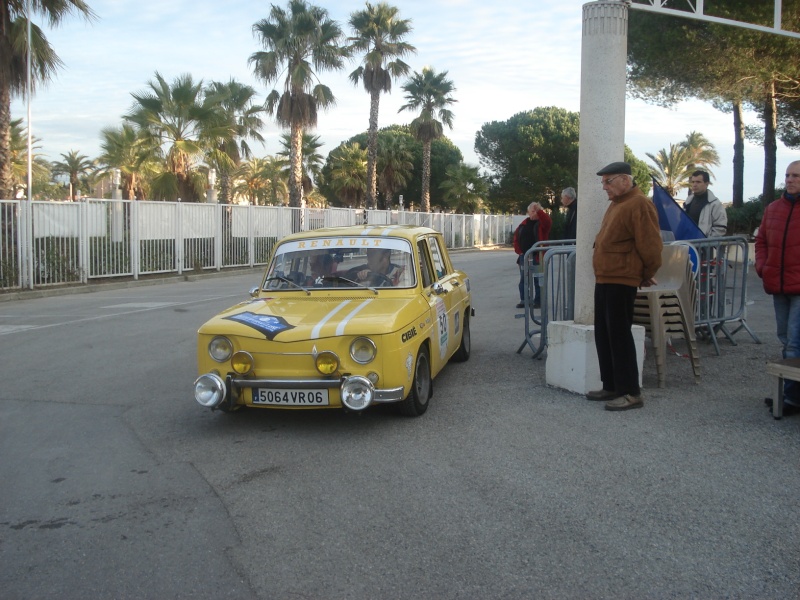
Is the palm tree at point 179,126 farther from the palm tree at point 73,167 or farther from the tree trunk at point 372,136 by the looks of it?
the palm tree at point 73,167

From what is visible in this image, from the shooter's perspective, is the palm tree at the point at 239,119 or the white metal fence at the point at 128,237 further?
the palm tree at the point at 239,119

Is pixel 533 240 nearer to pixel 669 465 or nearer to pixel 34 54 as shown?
pixel 669 465

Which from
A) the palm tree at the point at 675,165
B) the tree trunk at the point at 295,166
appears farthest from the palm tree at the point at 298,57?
the palm tree at the point at 675,165

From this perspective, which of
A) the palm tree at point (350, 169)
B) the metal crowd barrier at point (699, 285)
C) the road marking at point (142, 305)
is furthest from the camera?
the palm tree at point (350, 169)

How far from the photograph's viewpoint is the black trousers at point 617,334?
6043mm

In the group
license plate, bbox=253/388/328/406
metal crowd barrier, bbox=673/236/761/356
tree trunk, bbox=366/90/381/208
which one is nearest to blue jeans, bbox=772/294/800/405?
metal crowd barrier, bbox=673/236/761/356

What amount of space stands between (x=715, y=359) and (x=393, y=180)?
165ft

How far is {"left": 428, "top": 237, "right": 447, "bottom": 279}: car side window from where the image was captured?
25.1ft

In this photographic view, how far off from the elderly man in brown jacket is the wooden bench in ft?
3.29

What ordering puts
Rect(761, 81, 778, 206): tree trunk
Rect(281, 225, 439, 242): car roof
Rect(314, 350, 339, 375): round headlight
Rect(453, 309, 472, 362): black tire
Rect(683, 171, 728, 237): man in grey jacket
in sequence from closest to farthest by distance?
Rect(314, 350, 339, 375): round headlight → Rect(281, 225, 439, 242): car roof → Rect(453, 309, 472, 362): black tire → Rect(683, 171, 728, 237): man in grey jacket → Rect(761, 81, 778, 206): tree trunk

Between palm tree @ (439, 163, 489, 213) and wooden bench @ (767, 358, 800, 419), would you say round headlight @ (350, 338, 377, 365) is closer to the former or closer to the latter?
wooden bench @ (767, 358, 800, 419)

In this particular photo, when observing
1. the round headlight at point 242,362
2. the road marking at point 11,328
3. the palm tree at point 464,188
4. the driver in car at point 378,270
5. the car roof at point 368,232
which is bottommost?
the road marking at point 11,328

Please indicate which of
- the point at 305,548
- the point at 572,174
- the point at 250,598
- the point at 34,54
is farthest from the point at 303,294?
the point at 572,174

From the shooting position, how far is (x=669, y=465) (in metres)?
4.87
